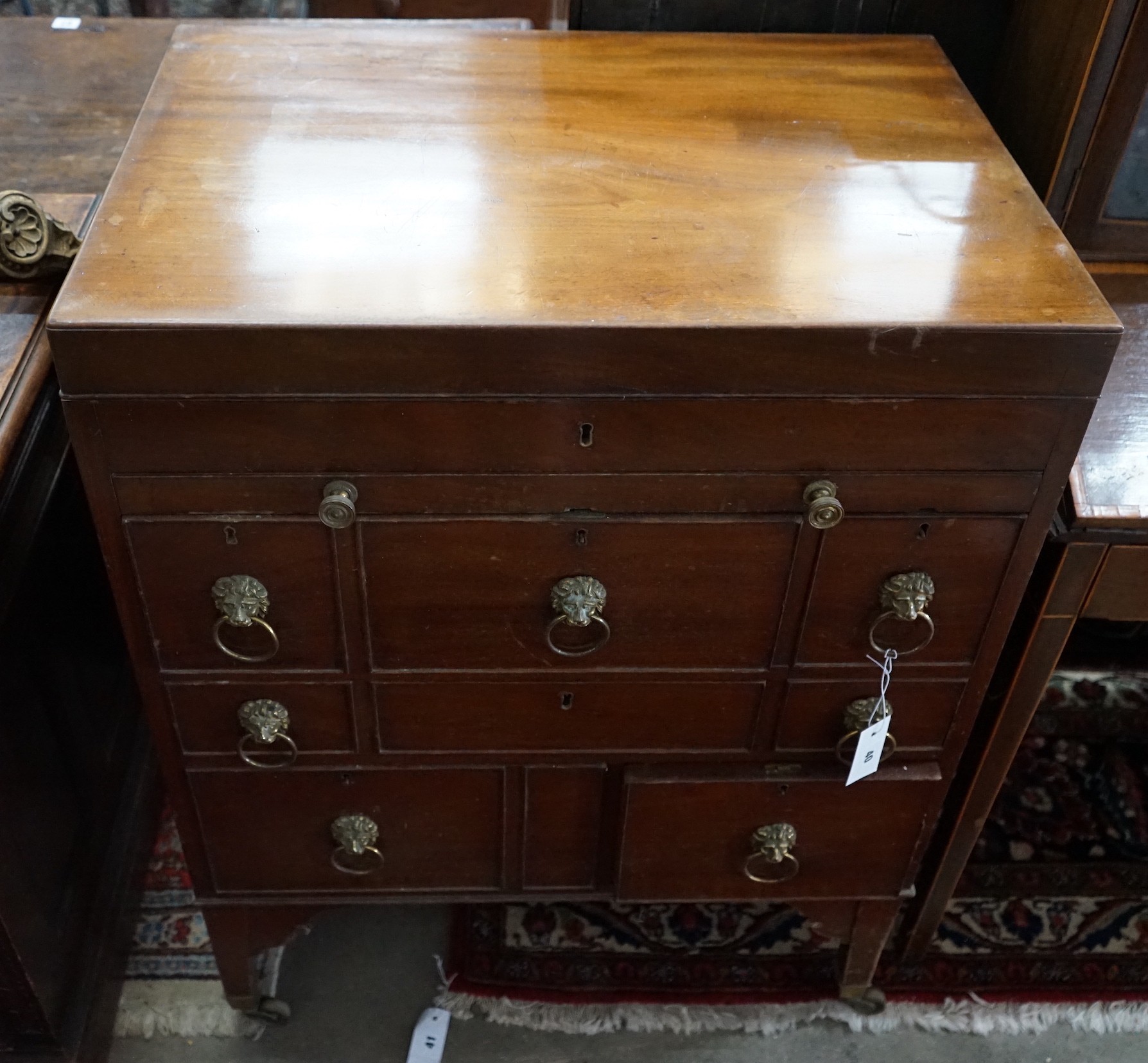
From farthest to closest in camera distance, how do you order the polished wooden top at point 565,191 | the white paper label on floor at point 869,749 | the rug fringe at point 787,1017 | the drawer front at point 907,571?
the rug fringe at point 787,1017, the white paper label on floor at point 869,749, the drawer front at point 907,571, the polished wooden top at point 565,191

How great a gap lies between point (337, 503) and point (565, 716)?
29 centimetres

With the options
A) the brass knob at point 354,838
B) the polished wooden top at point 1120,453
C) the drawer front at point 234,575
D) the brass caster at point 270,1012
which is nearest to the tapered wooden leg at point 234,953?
the brass caster at point 270,1012

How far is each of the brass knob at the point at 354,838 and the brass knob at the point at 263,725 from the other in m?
0.10

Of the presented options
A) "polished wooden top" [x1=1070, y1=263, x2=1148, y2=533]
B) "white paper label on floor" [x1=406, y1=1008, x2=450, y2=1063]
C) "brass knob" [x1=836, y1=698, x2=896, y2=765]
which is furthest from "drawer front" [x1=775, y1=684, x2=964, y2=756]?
"white paper label on floor" [x1=406, y1=1008, x2=450, y2=1063]

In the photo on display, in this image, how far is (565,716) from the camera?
1013 mm

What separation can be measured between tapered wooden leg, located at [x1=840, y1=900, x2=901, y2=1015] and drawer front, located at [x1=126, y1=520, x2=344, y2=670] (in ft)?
1.92

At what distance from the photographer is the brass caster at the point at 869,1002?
51.9 inches

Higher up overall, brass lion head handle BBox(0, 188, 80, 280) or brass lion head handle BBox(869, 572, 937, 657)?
brass lion head handle BBox(0, 188, 80, 280)

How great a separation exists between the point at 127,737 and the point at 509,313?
87cm

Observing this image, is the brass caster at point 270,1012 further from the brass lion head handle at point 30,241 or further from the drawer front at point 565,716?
the brass lion head handle at point 30,241

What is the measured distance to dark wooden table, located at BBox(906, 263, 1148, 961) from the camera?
922 mm

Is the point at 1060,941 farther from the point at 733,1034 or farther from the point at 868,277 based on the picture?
the point at 868,277

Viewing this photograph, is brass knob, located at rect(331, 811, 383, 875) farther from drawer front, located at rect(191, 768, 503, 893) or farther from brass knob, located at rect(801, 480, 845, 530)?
brass knob, located at rect(801, 480, 845, 530)

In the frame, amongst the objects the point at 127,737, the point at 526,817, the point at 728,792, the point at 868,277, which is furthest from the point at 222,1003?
the point at 868,277
